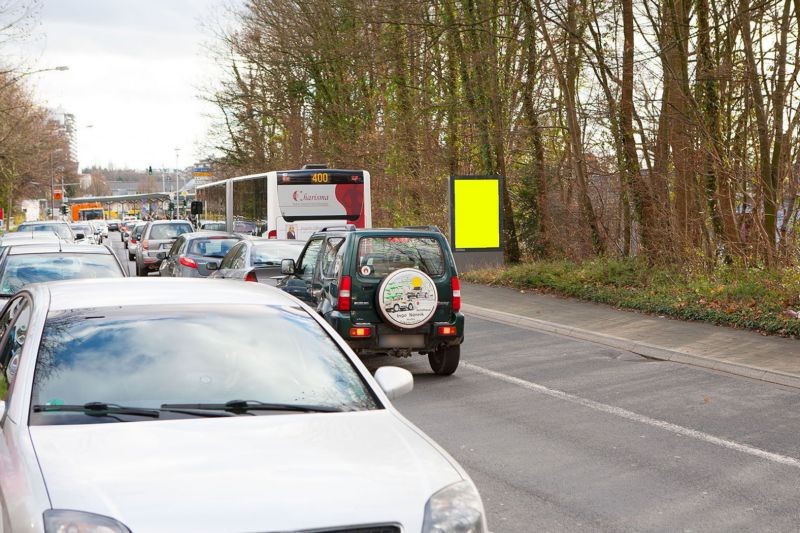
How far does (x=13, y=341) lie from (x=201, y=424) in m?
1.66

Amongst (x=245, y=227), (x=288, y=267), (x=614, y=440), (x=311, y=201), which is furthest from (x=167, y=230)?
(x=614, y=440)

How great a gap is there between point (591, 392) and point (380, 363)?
337 centimetres

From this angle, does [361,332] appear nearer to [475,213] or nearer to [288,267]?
[288,267]

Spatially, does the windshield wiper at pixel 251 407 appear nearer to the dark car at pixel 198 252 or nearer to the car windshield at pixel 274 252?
the car windshield at pixel 274 252

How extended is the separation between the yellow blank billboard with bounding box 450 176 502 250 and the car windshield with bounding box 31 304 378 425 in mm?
21791

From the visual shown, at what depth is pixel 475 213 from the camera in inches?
1065

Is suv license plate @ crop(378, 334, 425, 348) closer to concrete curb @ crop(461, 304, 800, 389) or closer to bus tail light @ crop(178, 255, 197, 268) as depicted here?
concrete curb @ crop(461, 304, 800, 389)

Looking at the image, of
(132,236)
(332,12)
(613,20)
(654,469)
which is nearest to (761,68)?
(613,20)

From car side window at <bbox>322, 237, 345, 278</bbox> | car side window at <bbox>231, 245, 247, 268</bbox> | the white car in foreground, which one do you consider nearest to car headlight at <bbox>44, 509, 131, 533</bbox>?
the white car in foreground

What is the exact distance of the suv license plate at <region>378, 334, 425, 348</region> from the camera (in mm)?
11883

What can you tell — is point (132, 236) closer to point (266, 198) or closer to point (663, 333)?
point (266, 198)

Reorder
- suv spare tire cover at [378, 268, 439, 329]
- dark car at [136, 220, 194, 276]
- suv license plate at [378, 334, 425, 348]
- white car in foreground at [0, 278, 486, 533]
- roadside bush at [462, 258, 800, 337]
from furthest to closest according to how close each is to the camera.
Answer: dark car at [136, 220, 194, 276] → roadside bush at [462, 258, 800, 337] → suv license plate at [378, 334, 425, 348] → suv spare tire cover at [378, 268, 439, 329] → white car in foreground at [0, 278, 486, 533]

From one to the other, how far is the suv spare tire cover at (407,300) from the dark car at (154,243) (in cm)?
2082

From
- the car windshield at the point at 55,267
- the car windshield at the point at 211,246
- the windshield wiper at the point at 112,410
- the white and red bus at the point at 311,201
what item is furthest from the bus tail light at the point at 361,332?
the white and red bus at the point at 311,201
